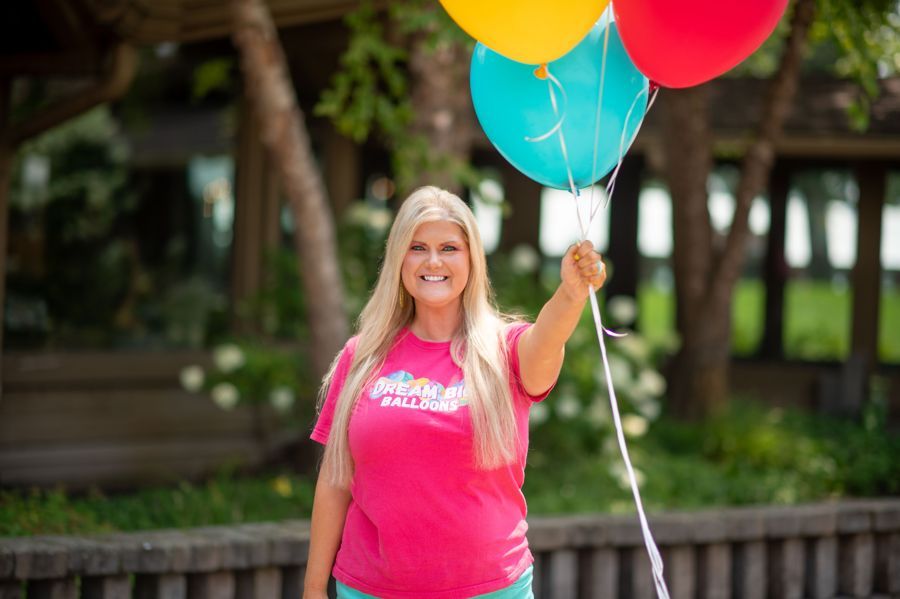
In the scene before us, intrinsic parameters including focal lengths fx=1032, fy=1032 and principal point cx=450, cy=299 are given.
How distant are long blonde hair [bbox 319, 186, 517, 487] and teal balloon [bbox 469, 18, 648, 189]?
206 millimetres

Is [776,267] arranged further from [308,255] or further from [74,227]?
[74,227]

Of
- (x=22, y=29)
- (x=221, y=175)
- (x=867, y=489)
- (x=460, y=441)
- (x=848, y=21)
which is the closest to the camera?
(x=460, y=441)

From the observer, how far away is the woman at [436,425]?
2146 mm

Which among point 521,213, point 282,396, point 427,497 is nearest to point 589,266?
point 427,497

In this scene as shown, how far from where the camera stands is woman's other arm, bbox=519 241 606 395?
206 centimetres

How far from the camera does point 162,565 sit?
3.21 m

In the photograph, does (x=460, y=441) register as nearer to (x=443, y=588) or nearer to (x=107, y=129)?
(x=443, y=588)

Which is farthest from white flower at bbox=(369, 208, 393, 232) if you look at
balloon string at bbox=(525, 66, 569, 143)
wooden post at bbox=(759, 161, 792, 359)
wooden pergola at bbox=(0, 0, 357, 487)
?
wooden post at bbox=(759, 161, 792, 359)

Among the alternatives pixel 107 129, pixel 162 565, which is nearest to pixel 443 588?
pixel 162 565

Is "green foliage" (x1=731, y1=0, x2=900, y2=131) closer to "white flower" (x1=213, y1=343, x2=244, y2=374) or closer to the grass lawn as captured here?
"white flower" (x1=213, y1=343, x2=244, y2=374)

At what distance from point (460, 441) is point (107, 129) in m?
5.18

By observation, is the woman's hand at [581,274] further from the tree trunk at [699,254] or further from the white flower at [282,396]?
the tree trunk at [699,254]

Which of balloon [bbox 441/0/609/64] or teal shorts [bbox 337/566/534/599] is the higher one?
balloon [bbox 441/0/609/64]

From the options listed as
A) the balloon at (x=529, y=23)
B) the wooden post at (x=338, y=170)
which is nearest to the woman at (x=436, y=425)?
the balloon at (x=529, y=23)
